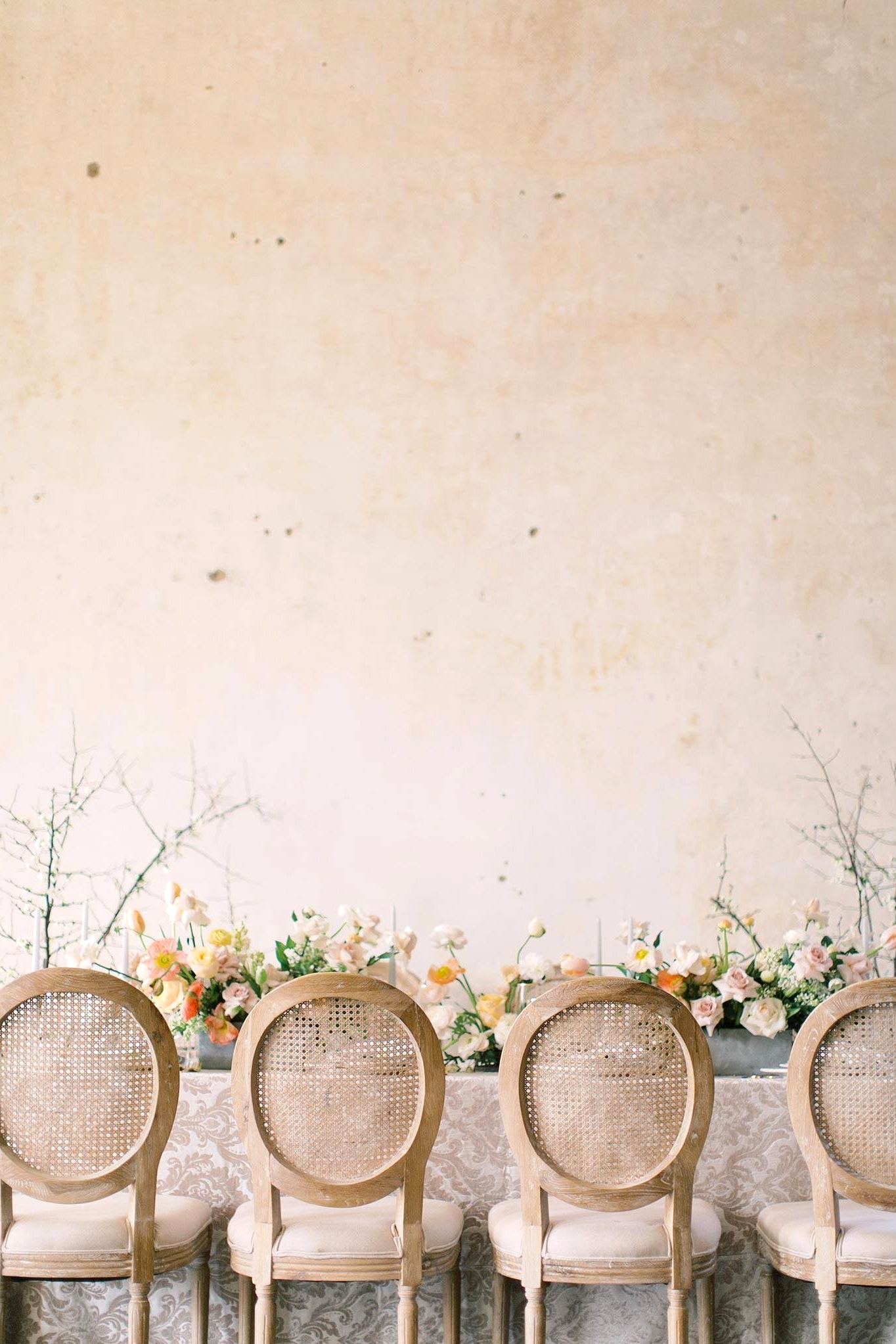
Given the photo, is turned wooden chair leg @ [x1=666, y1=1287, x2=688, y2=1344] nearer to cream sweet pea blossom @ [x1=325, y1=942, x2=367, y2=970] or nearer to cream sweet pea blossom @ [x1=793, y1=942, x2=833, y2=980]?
cream sweet pea blossom @ [x1=793, y1=942, x2=833, y2=980]

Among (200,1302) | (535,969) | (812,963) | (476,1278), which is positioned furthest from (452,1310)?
(812,963)

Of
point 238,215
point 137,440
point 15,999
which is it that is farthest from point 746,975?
point 238,215

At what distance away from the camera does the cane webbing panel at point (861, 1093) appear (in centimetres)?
259

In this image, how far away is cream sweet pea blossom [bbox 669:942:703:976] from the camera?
10.3ft

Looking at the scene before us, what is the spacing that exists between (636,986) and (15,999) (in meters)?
1.31

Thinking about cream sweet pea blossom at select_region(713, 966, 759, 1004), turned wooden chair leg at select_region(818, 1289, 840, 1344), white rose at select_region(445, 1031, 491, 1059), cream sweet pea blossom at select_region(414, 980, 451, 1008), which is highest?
cream sweet pea blossom at select_region(713, 966, 759, 1004)

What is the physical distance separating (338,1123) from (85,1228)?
0.59m

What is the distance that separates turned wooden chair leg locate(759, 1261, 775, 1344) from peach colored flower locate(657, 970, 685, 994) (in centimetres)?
66

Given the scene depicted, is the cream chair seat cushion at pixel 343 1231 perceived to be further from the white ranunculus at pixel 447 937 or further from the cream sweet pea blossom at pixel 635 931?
the cream sweet pea blossom at pixel 635 931

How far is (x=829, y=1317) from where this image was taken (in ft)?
8.52

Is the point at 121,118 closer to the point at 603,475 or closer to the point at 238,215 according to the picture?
the point at 238,215

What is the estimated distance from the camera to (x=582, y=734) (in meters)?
4.16

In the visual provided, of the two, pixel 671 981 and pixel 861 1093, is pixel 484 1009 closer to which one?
pixel 671 981

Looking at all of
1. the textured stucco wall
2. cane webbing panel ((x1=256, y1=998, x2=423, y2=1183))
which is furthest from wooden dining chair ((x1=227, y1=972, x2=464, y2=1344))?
the textured stucco wall
